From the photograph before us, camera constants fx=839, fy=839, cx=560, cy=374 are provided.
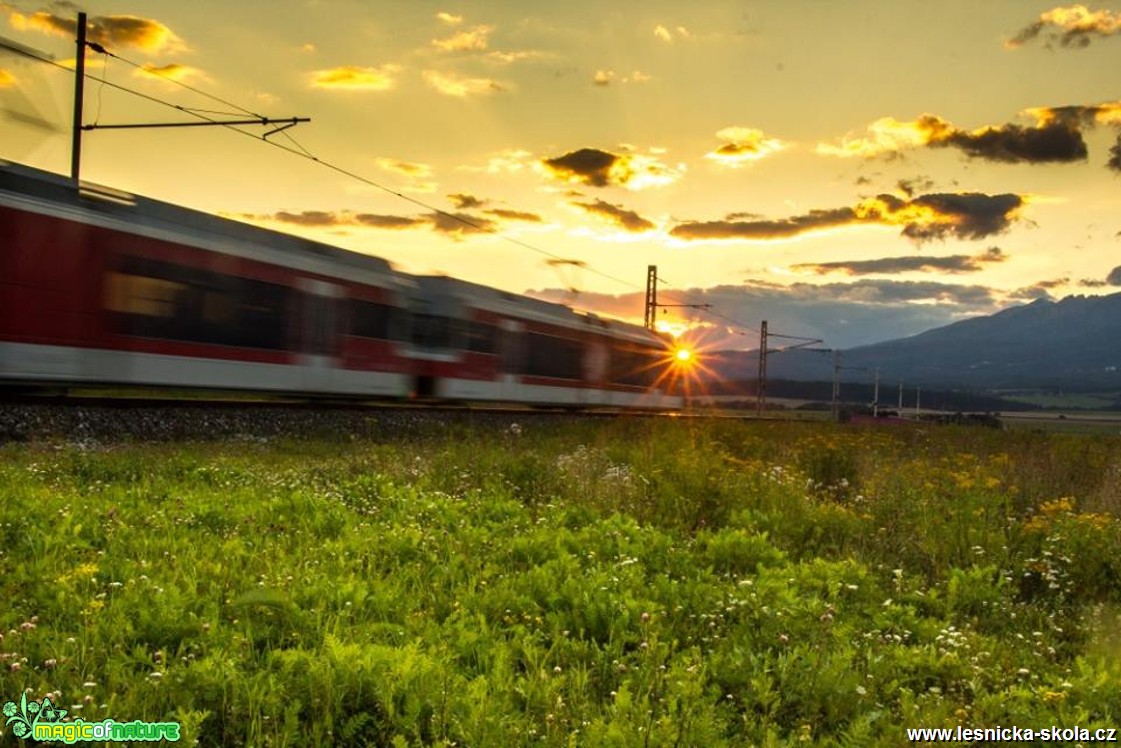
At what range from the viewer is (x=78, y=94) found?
802 inches

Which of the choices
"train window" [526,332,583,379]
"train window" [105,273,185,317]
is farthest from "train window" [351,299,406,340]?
"train window" [526,332,583,379]

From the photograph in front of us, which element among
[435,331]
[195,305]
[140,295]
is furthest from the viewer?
[435,331]

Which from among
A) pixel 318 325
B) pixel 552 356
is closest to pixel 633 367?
pixel 552 356

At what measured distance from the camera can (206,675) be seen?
161 inches

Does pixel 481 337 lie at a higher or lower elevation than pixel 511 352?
higher

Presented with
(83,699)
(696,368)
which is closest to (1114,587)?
(83,699)

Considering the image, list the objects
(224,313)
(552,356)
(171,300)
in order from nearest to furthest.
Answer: (171,300) < (224,313) < (552,356)

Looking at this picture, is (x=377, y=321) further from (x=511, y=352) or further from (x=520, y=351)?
(x=520, y=351)

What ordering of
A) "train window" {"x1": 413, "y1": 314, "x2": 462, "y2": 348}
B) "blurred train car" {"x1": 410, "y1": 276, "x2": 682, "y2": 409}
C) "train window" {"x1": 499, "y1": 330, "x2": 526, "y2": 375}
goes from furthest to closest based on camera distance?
"train window" {"x1": 499, "y1": 330, "x2": 526, "y2": 375}, "blurred train car" {"x1": 410, "y1": 276, "x2": 682, "y2": 409}, "train window" {"x1": 413, "y1": 314, "x2": 462, "y2": 348}

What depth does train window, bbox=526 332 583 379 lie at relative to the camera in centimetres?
2855

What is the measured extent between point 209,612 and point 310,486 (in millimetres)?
5376

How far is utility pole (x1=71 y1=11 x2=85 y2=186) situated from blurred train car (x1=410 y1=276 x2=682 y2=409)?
29.2 feet

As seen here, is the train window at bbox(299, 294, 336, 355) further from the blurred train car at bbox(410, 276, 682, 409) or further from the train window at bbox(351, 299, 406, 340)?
the blurred train car at bbox(410, 276, 682, 409)

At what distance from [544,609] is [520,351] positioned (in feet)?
73.7
